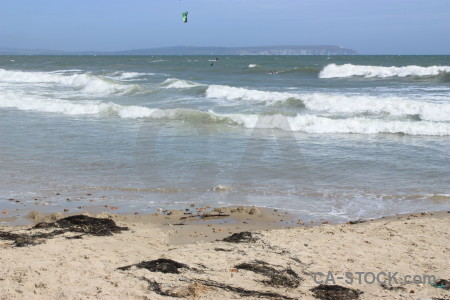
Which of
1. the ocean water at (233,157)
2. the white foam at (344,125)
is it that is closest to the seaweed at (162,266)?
the ocean water at (233,157)

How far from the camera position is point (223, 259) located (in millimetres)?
5266

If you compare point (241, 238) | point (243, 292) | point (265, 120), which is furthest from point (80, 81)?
point (243, 292)

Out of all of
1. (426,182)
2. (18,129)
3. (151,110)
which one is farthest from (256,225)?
(151,110)

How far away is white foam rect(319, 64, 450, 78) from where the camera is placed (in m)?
40.3

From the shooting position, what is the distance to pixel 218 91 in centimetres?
2511

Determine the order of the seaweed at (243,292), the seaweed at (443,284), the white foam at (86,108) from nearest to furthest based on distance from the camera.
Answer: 1. the seaweed at (243,292)
2. the seaweed at (443,284)
3. the white foam at (86,108)

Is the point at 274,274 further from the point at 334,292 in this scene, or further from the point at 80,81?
the point at 80,81

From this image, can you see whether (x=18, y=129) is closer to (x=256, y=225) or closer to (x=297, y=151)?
(x=297, y=151)

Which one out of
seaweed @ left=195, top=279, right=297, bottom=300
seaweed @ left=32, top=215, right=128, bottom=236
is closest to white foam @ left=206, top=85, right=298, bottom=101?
seaweed @ left=32, top=215, right=128, bottom=236

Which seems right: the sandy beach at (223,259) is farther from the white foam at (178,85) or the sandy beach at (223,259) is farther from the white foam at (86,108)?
the white foam at (178,85)

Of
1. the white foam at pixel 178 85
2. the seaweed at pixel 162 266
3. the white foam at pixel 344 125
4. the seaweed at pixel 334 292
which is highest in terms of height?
the white foam at pixel 178 85

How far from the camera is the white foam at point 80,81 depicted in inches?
1114

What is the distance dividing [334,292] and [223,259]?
1.20m

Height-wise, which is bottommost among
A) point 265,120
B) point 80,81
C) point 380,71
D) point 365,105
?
point 265,120
